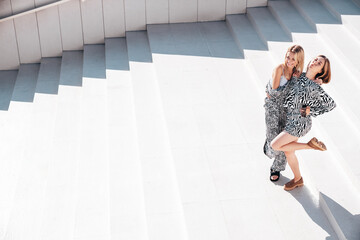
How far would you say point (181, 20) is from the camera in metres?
7.51

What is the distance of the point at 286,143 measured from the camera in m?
4.42

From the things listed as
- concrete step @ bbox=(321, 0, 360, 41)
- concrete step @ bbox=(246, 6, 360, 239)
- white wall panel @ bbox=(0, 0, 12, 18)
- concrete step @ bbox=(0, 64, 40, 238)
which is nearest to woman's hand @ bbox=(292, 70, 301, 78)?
concrete step @ bbox=(246, 6, 360, 239)

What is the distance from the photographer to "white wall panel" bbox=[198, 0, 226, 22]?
7410 millimetres

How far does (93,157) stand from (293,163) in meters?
2.12

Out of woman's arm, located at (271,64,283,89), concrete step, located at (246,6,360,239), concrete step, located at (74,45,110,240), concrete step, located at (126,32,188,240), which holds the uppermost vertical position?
woman's arm, located at (271,64,283,89)

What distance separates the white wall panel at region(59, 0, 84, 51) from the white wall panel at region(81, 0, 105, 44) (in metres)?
0.07

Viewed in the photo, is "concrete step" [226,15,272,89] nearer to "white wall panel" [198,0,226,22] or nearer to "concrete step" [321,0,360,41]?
"white wall panel" [198,0,226,22]

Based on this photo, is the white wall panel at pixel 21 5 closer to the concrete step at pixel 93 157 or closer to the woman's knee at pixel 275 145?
the concrete step at pixel 93 157

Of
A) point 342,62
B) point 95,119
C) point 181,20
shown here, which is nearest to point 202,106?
point 95,119

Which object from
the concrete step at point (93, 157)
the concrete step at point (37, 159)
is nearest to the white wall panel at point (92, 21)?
the concrete step at point (93, 157)

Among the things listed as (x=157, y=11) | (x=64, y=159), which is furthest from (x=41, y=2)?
(x=64, y=159)

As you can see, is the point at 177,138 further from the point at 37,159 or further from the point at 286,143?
the point at 37,159

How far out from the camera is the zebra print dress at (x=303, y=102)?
427 centimetres

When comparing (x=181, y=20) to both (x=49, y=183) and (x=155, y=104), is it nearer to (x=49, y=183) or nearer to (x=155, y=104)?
(x=155, y=104)
